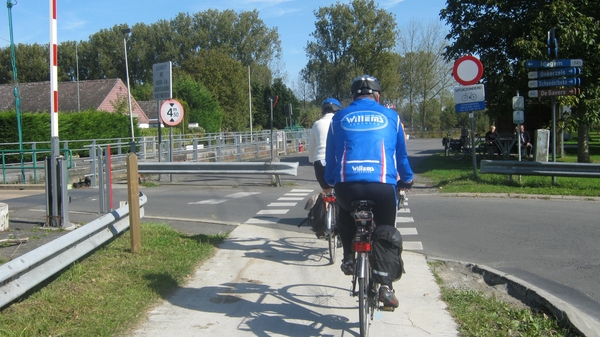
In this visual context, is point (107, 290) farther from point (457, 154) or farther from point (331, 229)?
point (457, 154)

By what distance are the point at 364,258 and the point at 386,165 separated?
0.67 m

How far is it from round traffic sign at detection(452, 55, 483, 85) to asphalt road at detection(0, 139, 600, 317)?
2756 mm

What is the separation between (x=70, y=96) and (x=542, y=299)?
54.6 m

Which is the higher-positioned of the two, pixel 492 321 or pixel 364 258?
pixel 364 258

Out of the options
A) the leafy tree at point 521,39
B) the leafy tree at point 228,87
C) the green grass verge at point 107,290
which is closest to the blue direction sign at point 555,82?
the leafy tree at point 521,39

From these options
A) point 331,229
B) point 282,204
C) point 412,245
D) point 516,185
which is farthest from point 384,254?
point 516,185

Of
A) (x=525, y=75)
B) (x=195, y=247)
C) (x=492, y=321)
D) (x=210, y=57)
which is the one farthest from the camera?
(x=210, y=57)

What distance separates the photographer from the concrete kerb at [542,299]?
4.54 metres

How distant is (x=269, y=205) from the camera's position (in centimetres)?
1187

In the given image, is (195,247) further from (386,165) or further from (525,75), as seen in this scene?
(525,75)

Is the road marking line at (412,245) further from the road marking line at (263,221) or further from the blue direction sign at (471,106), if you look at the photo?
the blue direction sign at (471,106)

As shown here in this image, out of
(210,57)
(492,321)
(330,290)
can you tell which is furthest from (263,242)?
(210,57)

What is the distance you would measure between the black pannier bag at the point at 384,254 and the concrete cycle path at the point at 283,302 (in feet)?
2.07

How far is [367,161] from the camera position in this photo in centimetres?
413
